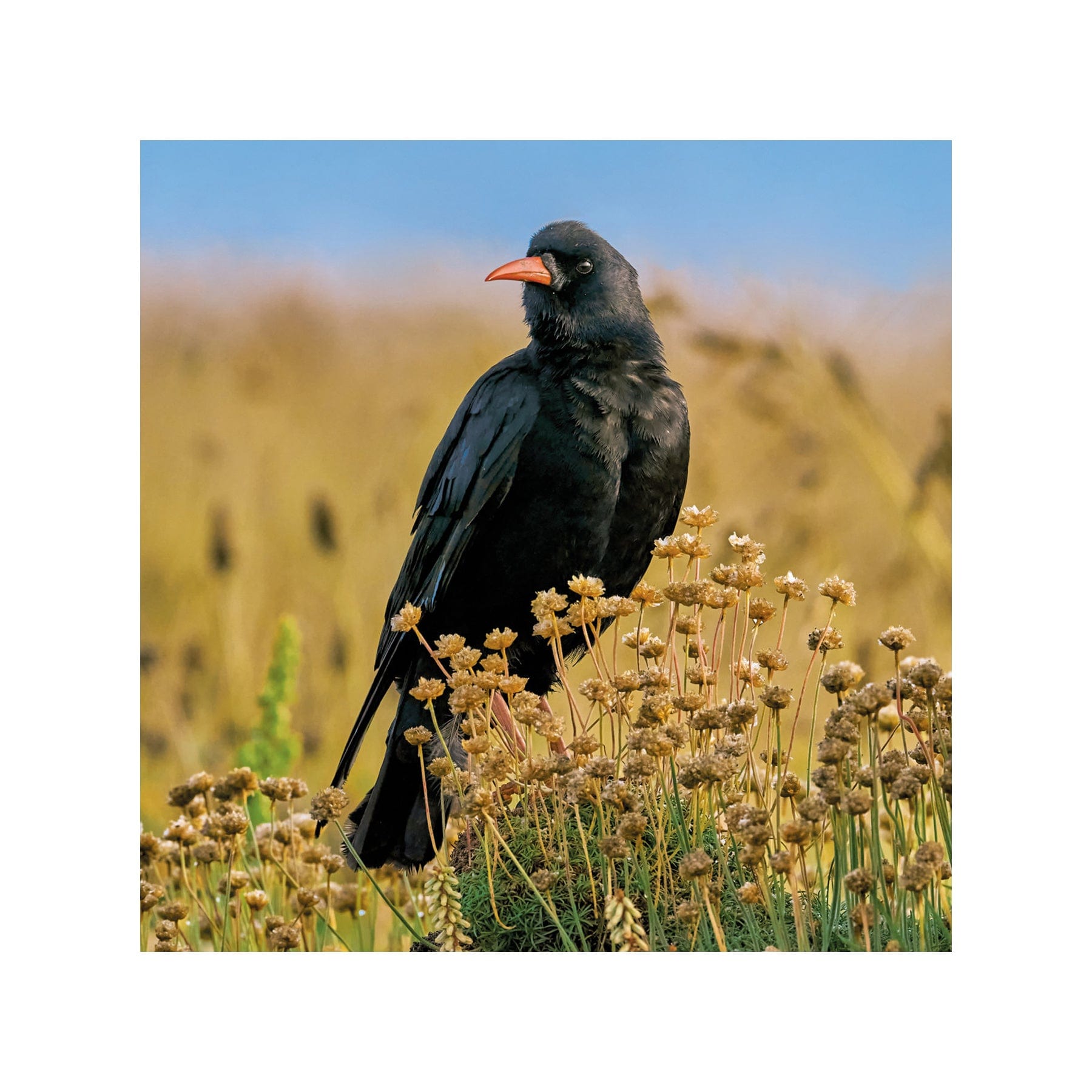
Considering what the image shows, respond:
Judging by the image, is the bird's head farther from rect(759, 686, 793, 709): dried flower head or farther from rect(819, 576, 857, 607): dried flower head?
rect(759, 686, 793, 709): dried flower head

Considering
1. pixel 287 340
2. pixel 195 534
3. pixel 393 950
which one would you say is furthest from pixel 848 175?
pixel 393 950

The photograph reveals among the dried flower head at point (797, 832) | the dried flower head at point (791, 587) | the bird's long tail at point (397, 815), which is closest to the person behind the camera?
the dried flower head at point (797, 832)

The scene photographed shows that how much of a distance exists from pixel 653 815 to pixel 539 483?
3.16ft

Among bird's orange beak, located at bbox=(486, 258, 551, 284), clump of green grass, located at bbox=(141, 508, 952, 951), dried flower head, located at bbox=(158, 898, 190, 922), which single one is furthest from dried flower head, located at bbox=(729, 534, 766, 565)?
dried flower head, located at bbox=(158, 898, 190, 922)

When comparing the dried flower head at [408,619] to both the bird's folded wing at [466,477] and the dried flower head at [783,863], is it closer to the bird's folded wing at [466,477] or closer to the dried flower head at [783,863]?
the bird's folded wing at [466,477]

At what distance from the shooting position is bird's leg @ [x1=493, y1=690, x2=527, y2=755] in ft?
10.0

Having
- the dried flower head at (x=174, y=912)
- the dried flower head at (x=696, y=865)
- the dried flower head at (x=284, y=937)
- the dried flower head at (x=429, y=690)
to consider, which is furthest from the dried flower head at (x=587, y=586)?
the dried flower head at (x=174, y=912)

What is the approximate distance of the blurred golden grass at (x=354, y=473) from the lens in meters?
3.22

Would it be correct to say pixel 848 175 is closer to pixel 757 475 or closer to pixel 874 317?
pixel 874 317

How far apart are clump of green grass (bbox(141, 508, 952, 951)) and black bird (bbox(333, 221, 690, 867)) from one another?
0.77 ft

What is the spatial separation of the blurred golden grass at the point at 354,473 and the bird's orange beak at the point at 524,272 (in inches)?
8.0

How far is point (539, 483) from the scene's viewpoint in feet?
10.7

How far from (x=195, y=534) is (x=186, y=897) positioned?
974 millimetres

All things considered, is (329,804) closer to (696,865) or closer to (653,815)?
(653,815)
